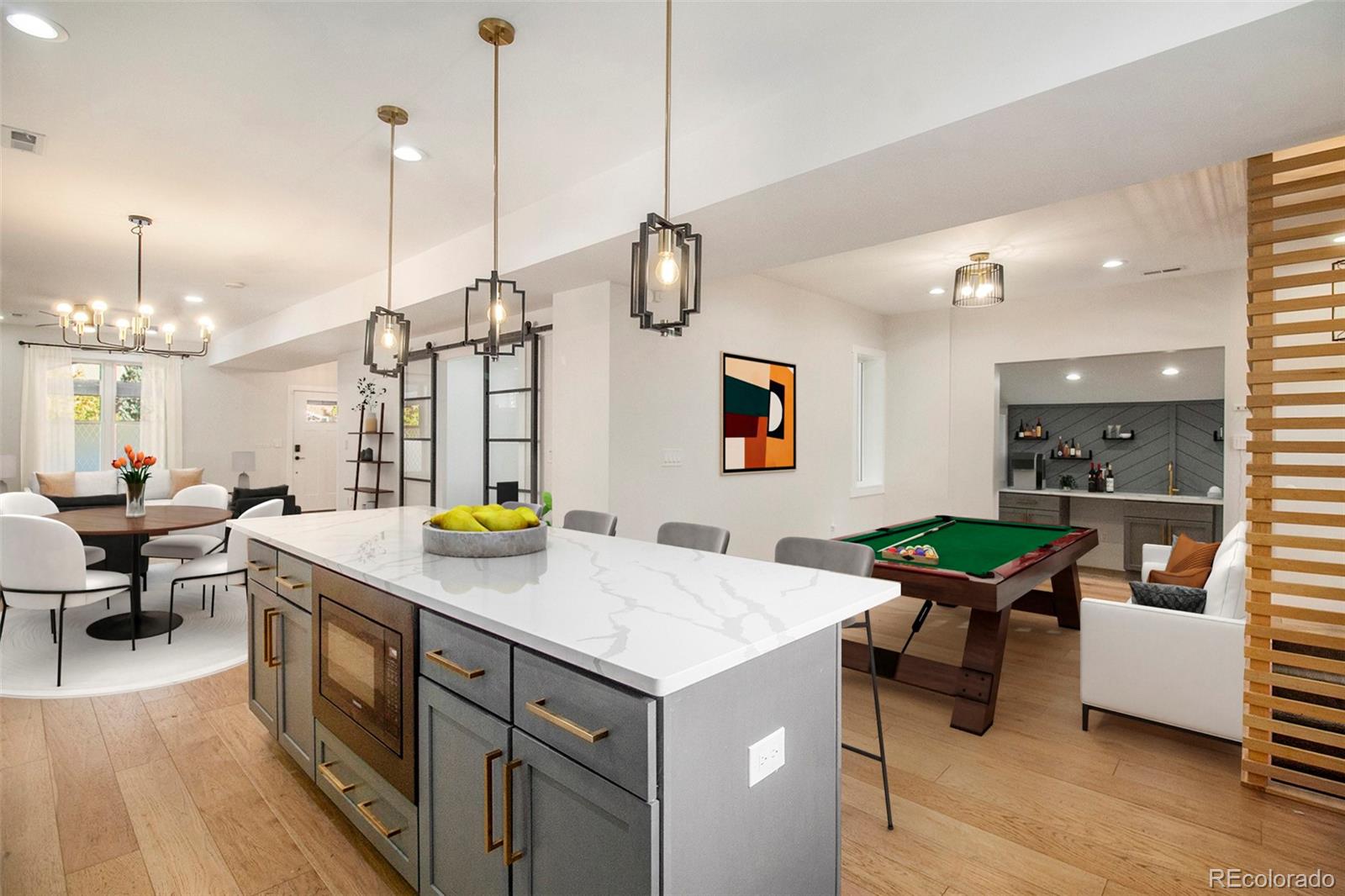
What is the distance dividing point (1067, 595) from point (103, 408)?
1086 centimetres

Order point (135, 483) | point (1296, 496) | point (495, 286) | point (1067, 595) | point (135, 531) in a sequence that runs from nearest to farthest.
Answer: point (1296, 496) → point (495, 286) → point (135, 531) → point (135, 483) → point (1067, 595)

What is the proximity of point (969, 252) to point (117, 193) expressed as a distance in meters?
5.57

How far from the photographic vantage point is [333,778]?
6.69 feet

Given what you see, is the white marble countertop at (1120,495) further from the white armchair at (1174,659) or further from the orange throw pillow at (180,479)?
the orange throw pillow at (180,479)

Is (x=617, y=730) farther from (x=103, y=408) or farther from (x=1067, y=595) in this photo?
(x=103, y=408)

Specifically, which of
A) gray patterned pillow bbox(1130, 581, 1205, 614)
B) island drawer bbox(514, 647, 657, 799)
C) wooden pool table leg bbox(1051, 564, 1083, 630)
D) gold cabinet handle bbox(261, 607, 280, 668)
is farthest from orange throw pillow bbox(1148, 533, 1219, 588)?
gold cabinet handle bbox(261, 607, 280, 668)

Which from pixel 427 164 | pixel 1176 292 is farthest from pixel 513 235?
pixel 1176 292

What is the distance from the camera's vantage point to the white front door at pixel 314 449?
9.89m

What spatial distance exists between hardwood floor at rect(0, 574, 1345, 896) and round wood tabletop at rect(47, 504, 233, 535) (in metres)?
0.98

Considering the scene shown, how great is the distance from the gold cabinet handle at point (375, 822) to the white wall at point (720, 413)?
231 centimetres

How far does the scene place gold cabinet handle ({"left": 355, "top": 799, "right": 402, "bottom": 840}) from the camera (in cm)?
177

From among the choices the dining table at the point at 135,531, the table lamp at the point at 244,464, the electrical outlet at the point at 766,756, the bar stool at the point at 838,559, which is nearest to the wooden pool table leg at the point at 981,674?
the bar stool at the point at 838,559

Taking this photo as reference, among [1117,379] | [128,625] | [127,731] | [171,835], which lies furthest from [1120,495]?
[128,625]

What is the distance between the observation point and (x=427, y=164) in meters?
3.26
